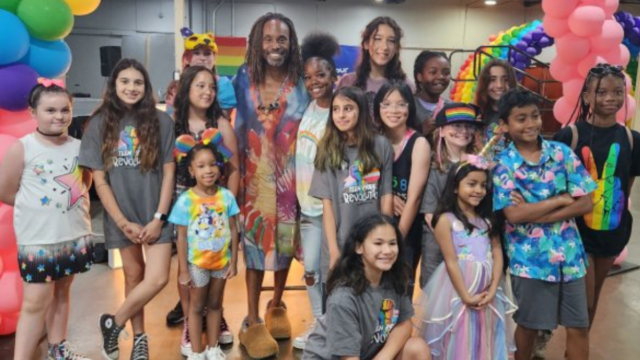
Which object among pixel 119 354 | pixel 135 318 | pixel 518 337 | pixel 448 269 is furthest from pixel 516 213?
pixel 119 354

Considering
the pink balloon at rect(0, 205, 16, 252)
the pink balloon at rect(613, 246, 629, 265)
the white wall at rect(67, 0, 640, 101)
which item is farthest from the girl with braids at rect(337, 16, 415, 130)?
the white wall at rect(67, 0, 640, 101)

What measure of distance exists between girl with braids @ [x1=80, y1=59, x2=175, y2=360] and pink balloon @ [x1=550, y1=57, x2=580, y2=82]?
338cm

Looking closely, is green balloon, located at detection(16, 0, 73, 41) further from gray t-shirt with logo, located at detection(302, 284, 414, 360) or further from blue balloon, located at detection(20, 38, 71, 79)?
gray t-shirt with logo, located at detection(302, 284, 414, 360)

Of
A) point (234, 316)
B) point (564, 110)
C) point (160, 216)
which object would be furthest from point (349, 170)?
point (564, 110)

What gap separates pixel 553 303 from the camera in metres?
2.36

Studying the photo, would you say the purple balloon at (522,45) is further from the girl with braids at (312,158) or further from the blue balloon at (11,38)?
the blue balloon at (11,38)

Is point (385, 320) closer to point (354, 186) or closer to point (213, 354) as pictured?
point (354, 186)

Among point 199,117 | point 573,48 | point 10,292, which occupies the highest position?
point 573,48

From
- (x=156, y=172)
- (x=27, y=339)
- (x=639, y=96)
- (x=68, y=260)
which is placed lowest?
(x=27, y=339)

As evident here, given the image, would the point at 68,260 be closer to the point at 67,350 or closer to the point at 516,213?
the point at 67,350

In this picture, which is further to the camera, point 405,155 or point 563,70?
point 563,70

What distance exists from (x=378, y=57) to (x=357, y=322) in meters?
1.38

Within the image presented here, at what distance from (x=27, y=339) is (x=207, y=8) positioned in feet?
36.2

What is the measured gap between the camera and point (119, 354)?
2904 millimetres
